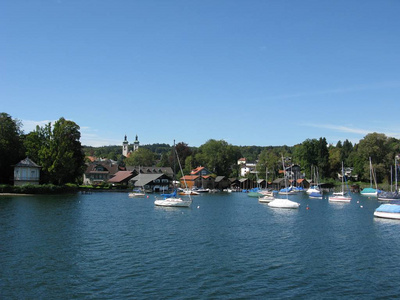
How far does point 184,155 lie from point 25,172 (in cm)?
7769

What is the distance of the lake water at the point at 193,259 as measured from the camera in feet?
62.5

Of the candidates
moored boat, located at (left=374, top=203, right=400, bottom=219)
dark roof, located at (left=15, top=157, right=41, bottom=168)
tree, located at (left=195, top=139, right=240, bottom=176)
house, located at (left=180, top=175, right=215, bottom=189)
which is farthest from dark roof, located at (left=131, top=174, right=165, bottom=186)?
moored boat, located at (left=374, top=203, right=400, bottom=219)

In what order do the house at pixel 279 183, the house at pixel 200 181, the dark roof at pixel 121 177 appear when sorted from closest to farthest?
the dark roof at pixel 121 177, the house at pixel 200 181, the house at pixel 279 183

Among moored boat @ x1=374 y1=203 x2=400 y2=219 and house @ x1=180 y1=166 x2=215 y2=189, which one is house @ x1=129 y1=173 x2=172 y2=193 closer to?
house @ x1=180 y1=166 x2=215 y2=189

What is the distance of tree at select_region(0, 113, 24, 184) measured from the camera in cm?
7938

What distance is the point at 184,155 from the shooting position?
5906 inches

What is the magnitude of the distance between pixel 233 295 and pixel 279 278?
4.31 meters

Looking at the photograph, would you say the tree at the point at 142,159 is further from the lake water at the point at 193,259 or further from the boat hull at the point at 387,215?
the boat hull at the point at 387,215

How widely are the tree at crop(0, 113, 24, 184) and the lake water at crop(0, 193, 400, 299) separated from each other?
4179cm

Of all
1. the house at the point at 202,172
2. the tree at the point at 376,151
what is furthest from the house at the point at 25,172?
the tree at the point at 376,151

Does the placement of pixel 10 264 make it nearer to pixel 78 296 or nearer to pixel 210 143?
pixel 78 296

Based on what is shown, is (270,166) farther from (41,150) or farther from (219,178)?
(41,150)

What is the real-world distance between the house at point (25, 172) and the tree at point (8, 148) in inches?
79.8

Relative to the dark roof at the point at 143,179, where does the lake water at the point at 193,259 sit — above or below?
below
